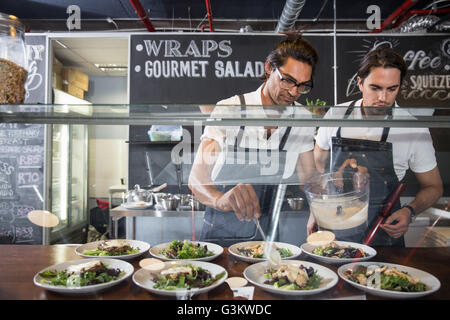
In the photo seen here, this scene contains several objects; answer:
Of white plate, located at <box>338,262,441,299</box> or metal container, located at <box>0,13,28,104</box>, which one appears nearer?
white plate, located at <box>338,262,441,299</box>

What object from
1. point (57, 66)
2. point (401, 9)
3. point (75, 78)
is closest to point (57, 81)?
point (57, 66)

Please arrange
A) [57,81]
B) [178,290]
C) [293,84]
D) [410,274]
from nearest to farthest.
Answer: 1. [178,290]
2. [410,274]
3. [293,84]
4. [57,81]

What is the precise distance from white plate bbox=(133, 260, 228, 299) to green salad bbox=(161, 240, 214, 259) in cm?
4

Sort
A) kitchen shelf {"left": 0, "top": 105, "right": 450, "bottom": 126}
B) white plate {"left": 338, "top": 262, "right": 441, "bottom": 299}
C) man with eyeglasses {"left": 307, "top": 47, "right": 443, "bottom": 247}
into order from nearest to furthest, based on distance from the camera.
Answer: white plate {"left": 338, "top": 262, "right": 441, "bottom": 299}, kitchen shelf {"left": 0, "top": 105, "right": 450, "bottom": 126}, man with eyeglasses {"left": 307, "top": 47, "right": 443, "bottom": 247}

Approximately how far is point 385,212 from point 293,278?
1.49 feet

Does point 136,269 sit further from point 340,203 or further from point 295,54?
point 295,54

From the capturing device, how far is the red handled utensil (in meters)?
1.14

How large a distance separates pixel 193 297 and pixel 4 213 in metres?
0.69

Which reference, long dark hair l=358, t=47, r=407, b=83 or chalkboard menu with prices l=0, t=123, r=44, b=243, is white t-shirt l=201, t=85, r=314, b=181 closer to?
chalkboard menu with prices l=0, t=123, r=44, b=243

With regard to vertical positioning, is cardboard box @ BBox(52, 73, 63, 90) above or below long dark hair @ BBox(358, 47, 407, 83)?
above

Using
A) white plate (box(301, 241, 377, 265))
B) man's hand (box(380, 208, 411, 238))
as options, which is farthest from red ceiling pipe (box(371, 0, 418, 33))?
white plate (box(301, 241, 377, 265))

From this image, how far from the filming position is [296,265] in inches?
40.1

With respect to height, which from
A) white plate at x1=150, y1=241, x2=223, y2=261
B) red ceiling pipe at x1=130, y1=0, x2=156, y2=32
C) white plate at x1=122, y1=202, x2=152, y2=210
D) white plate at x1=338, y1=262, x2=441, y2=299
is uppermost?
red ceiling pipe at x1=130, y1=0, x2=156, y2=32

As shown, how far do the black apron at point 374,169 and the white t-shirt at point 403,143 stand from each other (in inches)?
0.8
